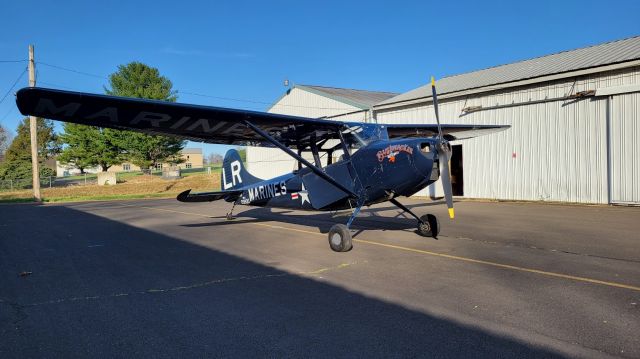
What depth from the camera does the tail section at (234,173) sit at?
1282 cm

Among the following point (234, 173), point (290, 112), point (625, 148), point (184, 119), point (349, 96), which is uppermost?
point (349, 96)

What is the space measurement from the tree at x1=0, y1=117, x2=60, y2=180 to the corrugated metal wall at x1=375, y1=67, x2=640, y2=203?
47.9 meters

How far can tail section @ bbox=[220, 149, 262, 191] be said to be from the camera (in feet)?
42.1

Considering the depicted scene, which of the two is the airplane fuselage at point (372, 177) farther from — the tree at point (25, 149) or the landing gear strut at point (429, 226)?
the tree at point (25, 149)

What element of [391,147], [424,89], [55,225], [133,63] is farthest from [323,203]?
[133,63]

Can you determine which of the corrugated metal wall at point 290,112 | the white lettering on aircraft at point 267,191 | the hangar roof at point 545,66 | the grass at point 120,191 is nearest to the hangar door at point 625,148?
the hangar roof at point 545,66

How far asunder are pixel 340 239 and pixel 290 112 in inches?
959

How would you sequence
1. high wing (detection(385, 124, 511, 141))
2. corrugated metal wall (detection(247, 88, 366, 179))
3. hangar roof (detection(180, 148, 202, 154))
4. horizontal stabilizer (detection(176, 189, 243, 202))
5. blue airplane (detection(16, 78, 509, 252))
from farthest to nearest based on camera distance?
1. hangar roof (detection(180, 148, 202, 154))
2. corrugated metal wall (detection(247, 88, 366, 179))
3. horizontal stabilizer (detection(176, 189, 243, 202))
4. high wing (detection(385, 124, 511, 141))
5. blue airplane (detection(16, 78, 509, 252))

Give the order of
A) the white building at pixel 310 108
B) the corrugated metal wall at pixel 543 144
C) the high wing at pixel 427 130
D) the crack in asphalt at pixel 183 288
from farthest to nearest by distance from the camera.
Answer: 1. the white building at pixel 310 108
2. the corrugated metal wall at pixel 543 144
3. the high wing at pixel 427 130
4. the crack in asphalt at pixel 183 288

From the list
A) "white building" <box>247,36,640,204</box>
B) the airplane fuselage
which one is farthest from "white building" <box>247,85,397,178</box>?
the airplane fuselage

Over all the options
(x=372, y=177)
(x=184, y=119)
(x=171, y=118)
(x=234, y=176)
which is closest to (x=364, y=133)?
(x=372, y=177)

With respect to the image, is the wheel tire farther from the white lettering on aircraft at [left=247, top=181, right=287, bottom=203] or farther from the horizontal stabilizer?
the horizontal stabilizer

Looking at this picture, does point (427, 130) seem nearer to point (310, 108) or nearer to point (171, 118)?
point (171, 118)

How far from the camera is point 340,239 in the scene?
7.78m
